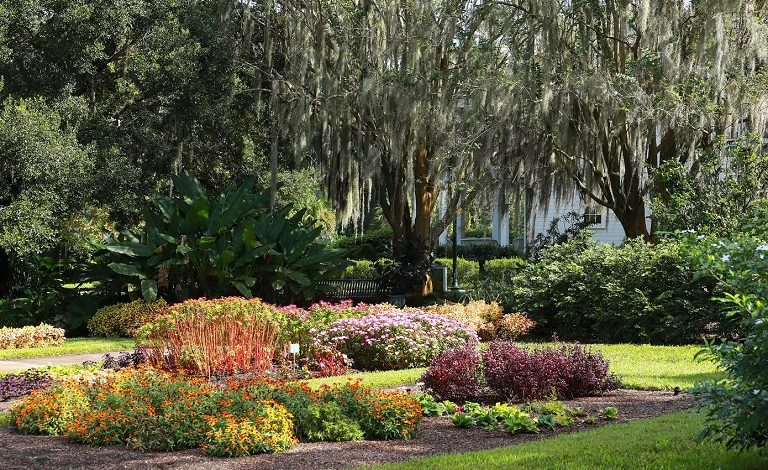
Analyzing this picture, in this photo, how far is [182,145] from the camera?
2308 centimetres

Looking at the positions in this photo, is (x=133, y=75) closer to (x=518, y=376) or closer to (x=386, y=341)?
(x=386, y=341)

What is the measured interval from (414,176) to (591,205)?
4.67 metres

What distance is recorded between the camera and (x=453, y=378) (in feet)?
29.9

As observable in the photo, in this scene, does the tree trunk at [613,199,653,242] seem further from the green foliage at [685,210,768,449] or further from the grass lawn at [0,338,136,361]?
the green foliage at [685,210,768,449]

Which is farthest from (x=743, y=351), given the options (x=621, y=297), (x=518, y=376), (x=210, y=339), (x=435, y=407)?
(x=621, y=297)

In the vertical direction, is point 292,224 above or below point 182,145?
below

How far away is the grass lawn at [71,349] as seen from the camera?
14414 mm

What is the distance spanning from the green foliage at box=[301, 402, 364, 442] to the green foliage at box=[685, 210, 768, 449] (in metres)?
2.99

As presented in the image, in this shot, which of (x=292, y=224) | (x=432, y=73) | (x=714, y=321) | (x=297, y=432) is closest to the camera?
(x=297, y=432)

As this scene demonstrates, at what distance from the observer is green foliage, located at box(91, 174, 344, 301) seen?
1745 cm

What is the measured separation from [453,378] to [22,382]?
4955 millimetres

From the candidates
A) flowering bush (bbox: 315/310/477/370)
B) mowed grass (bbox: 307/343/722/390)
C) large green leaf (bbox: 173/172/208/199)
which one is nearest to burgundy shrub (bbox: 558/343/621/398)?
mowed grass (bbox: 307/343/722/390)

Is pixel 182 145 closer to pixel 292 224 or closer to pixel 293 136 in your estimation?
pixel 293 136

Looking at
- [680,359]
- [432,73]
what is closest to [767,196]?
[680,359]
